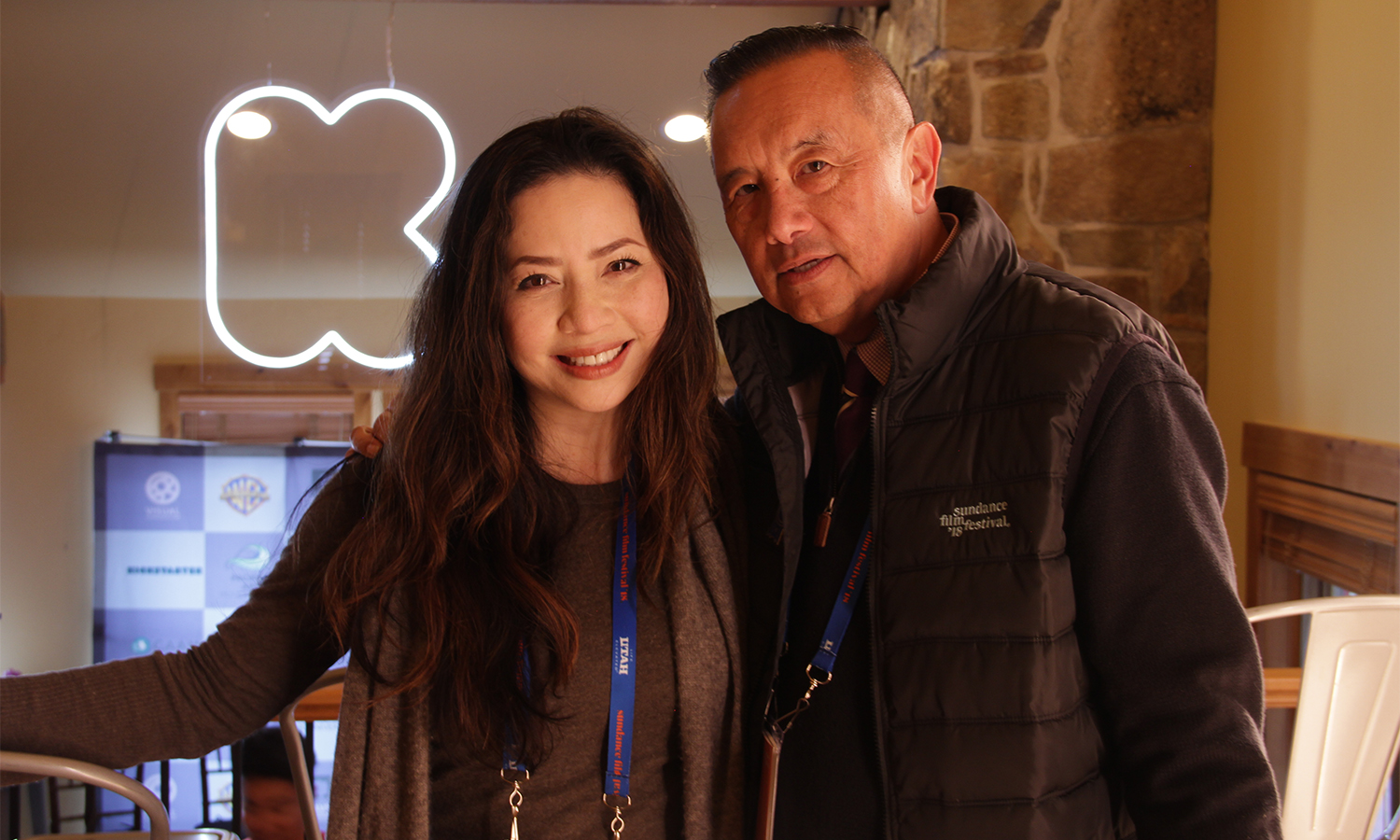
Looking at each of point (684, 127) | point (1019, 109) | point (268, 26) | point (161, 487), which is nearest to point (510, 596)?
point (1019, 109)

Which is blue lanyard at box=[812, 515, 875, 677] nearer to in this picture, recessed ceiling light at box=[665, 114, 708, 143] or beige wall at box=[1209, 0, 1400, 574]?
beige wall at box=[1209, 0, 1400, 574]

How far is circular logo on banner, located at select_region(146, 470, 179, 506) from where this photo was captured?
3.47 m

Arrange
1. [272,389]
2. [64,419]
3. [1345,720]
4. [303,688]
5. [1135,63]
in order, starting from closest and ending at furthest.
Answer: [303,688], [1345,720], [1135,63], [272,389], [64,419]

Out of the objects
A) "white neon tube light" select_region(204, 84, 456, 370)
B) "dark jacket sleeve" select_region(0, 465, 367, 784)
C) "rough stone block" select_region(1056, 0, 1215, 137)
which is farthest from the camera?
"white neon tube light" select_region(204, 84, 456, 370)

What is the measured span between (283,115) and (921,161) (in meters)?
2.59

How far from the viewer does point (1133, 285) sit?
8.92 feet

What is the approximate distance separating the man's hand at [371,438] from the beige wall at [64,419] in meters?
1.85

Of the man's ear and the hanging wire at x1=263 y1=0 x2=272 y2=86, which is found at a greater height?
the hanging wire at x1=263 y1=0 x2=272 y2=86

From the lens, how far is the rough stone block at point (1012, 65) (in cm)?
267

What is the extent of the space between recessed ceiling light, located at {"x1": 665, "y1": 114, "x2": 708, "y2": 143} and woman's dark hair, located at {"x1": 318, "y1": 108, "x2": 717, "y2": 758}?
78.9 inches

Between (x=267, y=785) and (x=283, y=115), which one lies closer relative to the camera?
(x=283, y=115)

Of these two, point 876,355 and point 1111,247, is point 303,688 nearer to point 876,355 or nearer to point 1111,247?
point 876,355

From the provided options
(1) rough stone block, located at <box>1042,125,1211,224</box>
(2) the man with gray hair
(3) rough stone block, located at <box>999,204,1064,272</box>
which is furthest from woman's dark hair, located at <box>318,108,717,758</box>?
(1) rough stone block, located at <box>1042,125,1211,224</box>

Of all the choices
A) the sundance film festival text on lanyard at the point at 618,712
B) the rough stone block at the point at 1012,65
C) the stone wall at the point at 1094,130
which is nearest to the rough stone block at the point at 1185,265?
the stone wall at the point at 1094,130
